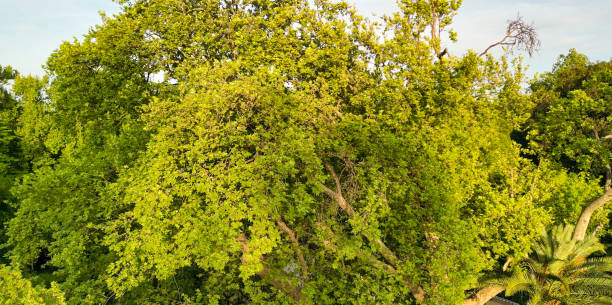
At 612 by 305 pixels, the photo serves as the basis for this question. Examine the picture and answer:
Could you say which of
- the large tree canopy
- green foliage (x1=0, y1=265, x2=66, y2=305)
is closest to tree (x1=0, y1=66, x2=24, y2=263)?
the large tree canopy

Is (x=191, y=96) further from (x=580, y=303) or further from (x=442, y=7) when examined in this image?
(x=580, y=303)

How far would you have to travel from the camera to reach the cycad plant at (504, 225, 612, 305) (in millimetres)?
12945

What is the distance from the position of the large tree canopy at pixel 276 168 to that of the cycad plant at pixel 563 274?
6.02ft

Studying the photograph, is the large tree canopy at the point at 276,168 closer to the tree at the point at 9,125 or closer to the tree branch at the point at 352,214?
the tree branch at the point at 352,214

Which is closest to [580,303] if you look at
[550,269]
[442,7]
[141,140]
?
[550,269]

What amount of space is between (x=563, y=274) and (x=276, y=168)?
13.6m

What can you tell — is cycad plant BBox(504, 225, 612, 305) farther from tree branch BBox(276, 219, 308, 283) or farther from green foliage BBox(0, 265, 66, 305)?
green foliage BBox(0, 265, 66, 305)

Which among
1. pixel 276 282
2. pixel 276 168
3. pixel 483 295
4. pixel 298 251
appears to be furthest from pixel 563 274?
pixel 276 168

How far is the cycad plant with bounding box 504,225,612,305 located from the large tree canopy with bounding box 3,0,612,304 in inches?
72.2

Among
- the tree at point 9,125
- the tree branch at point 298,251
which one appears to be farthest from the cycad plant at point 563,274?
the tree at point 9,125

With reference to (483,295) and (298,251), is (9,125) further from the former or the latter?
(483,295)

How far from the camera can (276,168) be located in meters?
8.75

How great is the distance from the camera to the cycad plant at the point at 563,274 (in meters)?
12.9

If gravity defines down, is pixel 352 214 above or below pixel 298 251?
above
